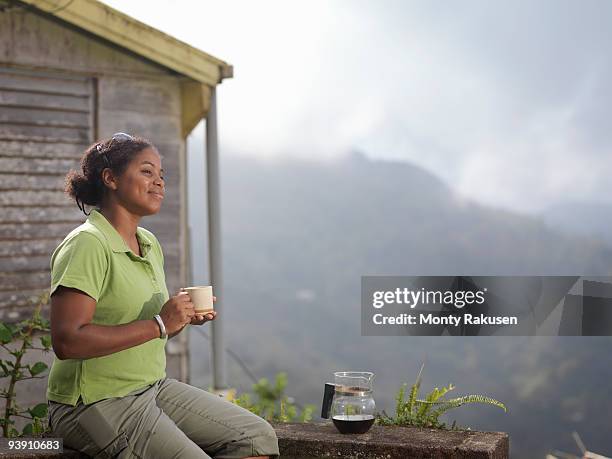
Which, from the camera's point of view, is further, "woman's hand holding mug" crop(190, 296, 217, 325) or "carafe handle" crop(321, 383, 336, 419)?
"carafe handle" crop(321, 383, 336, 419)

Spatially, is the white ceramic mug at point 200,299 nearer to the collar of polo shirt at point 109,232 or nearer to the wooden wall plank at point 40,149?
the collar of polo shirt at point 109,232

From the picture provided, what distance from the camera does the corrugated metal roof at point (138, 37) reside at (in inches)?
296

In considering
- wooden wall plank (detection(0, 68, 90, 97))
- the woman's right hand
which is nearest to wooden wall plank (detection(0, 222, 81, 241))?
wooden wall plank (detection(0, 68, 90, 97))

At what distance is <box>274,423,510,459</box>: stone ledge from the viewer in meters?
3.61

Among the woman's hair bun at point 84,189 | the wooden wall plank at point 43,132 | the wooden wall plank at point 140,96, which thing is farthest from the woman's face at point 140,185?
the wooden wall plank at point 140,96

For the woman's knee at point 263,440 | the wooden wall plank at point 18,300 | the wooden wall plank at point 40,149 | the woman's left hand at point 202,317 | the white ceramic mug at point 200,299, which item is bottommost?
the woman's knee at point 263,440

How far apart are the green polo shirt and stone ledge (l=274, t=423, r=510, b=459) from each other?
2.95 ft

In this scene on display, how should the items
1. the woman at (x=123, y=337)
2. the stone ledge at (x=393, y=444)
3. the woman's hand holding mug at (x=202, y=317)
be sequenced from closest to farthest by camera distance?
1. the woman at (x=123, y=337)
2. the woman's hand holding mug at (x=202, y=317)
3. the stone ledge at (x=393, y=444)

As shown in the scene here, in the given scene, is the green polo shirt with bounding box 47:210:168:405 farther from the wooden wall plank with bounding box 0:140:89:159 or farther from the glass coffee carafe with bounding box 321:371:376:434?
the wooden wall plank with bounding box 0:140:89:159

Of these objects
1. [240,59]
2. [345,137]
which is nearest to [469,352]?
[240,59]

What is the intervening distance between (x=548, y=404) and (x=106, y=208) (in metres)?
45.8

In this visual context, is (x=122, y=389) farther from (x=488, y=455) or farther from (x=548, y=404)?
(x=548, y=404)

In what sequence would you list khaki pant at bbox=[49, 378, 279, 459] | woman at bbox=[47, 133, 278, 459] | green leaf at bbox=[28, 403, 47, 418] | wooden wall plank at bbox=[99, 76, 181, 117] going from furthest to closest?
wooden wall plank at bbox=[99, 76, 181, 117], green leaf at bbox=[28, 403, 47, 418], khaki pant at bbox=[49, 378, 279, 459], woman at bbox=[47, 133, 278, 459]

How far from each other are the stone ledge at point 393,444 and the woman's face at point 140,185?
1241 mm
